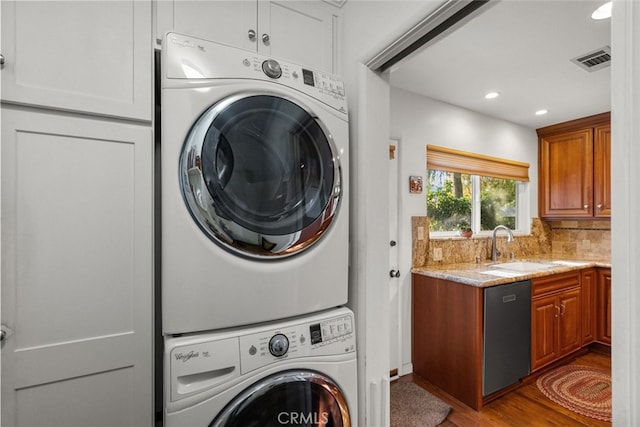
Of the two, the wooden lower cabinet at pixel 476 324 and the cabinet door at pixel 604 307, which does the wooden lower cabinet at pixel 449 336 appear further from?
the cabinet door at pixel 604 307

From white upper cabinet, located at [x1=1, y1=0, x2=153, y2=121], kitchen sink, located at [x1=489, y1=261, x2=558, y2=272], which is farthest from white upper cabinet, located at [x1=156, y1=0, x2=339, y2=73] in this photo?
kitchen sink, located at [x1=489, y1=261, x2=558, y2=272]

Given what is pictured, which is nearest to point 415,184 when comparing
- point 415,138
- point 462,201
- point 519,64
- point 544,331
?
point 415,138

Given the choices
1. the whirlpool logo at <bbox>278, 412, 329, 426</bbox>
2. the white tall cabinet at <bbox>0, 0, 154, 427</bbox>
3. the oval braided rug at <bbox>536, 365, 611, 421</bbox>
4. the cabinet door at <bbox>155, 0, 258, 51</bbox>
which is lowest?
the oval braided rug at <bbox>536, 365, 611, 421</bbox>

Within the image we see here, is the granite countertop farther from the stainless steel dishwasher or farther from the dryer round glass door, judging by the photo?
the dryer round glass door

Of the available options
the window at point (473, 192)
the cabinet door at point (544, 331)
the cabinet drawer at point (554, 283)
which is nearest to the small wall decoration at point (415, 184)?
the window at point (473, 192)

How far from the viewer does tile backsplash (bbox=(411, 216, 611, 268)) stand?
271 centimetres

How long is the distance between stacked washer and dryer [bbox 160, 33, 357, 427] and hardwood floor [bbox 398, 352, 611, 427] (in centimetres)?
143

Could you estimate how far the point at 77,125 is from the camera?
950mm

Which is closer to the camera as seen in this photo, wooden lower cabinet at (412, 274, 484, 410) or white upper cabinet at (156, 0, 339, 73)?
white upper cabinet at (156, 0, 339, 73)

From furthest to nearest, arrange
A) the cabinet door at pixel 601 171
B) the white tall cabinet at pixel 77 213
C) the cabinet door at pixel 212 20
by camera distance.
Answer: the cabinet door at pixel 601 171
the cabinet door at pixel 212 20
the white tall cabinet at pixel 77 213

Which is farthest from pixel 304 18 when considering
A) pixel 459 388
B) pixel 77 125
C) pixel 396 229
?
pixel 459 388

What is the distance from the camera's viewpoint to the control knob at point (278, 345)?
1.01 meters

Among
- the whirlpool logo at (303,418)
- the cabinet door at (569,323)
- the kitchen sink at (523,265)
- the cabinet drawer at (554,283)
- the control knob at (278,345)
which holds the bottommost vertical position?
the cabinet door at (569,323)

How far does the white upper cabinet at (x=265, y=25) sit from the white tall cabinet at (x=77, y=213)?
11 centimetres
